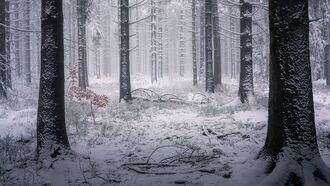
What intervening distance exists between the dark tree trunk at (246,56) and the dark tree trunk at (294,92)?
824 cm

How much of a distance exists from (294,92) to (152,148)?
3973 mm

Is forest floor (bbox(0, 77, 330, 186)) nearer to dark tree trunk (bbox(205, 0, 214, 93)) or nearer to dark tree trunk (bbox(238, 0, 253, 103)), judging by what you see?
dark tree trunk (bbox(238, 0, 253, 103))

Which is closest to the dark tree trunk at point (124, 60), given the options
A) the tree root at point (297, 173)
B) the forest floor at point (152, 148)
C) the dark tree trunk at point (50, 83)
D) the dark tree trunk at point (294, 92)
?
the forest floor at point (152, 148)

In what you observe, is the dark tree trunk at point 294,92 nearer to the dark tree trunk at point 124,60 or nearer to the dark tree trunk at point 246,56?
the dark tree trunk at point 246,56

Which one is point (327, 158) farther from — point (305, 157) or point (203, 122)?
point (203, 122)

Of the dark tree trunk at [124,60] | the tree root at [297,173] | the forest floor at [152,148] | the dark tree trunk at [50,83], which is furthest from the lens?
the dark tree trunk at [124,60]

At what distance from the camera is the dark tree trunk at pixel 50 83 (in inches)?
265

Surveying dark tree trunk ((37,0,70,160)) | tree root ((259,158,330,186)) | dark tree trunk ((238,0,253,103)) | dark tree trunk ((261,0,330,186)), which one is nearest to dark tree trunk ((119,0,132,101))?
dark tree trunk ((238,0,253,103))

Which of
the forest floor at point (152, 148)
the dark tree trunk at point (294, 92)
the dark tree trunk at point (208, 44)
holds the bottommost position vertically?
the forest floor at point (152, 148)

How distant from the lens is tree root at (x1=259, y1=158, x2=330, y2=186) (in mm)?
4914

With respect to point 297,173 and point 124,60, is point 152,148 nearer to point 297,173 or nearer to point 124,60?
point 297,173

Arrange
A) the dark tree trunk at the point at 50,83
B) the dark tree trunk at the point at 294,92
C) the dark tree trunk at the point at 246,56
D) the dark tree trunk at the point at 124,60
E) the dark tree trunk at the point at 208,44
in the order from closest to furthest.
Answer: the dark tree trunk at the point at 294,92 < the dark tree trunk at the point at 50,83 < the dark tree trunk at the point at 246,56 < the dark tree trunk at the point at 124,60 < the dark tree trunk at the point at 208,44

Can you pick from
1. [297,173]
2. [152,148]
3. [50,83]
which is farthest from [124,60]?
[297,173]

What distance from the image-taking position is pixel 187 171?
5926 mm
